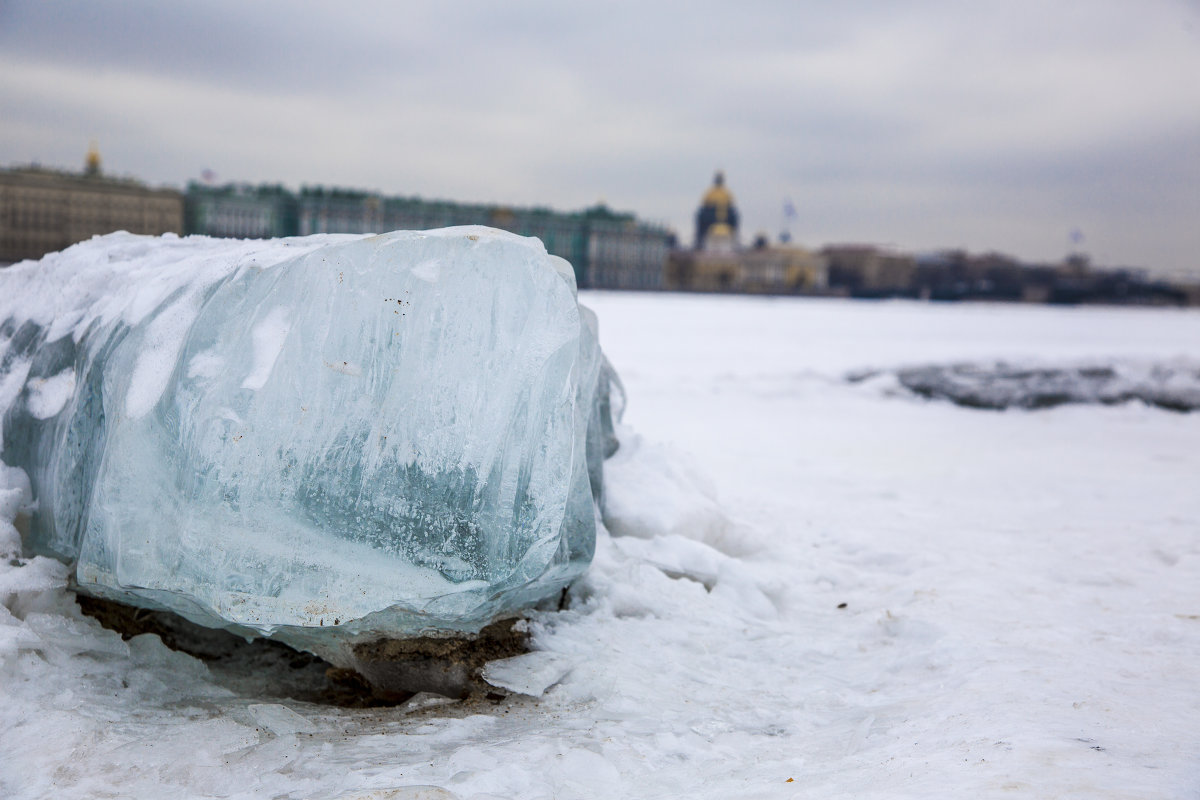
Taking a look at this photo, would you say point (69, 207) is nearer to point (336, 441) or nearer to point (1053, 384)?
point (1053, 384)

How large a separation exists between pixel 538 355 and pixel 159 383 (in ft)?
3.74

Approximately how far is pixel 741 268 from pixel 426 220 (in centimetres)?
3904

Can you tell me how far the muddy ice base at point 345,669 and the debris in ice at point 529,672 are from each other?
0.10 feet

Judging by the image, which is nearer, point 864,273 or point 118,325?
point 118,325

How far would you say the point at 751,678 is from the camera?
3070 millimetres

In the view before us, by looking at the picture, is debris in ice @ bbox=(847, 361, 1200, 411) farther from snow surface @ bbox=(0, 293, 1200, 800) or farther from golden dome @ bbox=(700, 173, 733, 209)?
golden dome @ bbox=(700, 173, 733, 209)

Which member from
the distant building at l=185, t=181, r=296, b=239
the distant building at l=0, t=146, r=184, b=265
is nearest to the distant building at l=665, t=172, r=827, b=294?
the distant building at l=185, t=181, r=296, b=239

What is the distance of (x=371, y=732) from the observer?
2.65m

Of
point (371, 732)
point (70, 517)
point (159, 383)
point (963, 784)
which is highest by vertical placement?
point (159, 383)

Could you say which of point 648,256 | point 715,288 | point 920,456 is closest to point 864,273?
point 715,288

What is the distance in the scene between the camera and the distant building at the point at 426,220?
270 feet

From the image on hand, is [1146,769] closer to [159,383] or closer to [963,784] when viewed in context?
[963,784]

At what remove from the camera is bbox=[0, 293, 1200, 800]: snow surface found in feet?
7.58

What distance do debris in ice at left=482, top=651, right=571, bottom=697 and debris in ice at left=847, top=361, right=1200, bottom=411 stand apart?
8350 millimetres
